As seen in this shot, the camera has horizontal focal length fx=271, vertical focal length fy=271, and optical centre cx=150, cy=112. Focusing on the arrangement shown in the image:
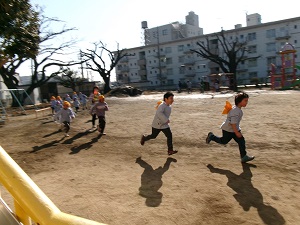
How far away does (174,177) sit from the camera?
16.1 feet

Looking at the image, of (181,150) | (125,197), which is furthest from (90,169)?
(181,150)

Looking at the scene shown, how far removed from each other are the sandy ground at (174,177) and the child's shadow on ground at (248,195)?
0.04ft

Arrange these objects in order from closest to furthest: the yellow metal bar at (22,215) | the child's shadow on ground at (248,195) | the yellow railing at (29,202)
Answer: the yellow railing at (29,202), the yellow metal bar at (22,215), the child's shadow on ground at (248,195)

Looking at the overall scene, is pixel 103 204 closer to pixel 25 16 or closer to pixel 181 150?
pixel 181 150

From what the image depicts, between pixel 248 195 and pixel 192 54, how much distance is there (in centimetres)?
5366

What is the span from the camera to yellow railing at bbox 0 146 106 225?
146 centimetres

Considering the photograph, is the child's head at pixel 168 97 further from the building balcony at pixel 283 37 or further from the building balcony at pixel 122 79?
Result: the building balcony at pixel 122 79

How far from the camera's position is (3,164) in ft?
5.63

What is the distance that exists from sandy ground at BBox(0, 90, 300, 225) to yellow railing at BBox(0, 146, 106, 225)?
6.30 feet

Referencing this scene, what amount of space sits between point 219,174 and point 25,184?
3.90m

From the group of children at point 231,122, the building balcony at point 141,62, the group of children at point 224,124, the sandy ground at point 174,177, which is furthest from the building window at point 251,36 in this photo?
the group of children at point 231,122

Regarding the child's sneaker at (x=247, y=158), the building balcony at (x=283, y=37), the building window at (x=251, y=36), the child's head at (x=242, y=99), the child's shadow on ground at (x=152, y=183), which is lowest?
the child's shadow on ground at (x=152, y=183)

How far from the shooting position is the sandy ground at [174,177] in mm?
3496

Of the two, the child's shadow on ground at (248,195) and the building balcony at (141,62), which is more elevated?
the building balcony at (141,62)
